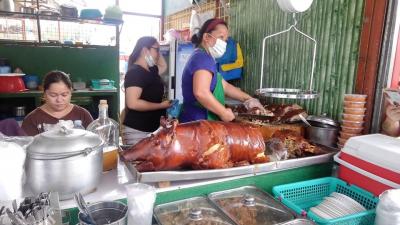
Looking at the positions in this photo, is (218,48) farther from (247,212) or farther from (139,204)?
(139,204)

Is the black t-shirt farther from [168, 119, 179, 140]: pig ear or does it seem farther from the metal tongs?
the metal tongs

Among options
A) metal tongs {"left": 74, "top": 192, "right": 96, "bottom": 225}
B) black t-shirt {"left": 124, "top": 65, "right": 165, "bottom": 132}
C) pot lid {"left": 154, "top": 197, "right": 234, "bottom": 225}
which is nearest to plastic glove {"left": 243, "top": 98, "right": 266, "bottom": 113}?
black t-shirt {"left": 124, "top": 65, "right": 165, "bottom": 132}

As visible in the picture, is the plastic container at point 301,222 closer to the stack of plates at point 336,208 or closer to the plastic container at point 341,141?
the stack of plates at point 336,208

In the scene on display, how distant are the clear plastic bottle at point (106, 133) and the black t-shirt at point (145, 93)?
1011 millimetres

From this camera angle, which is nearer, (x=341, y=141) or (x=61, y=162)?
(x=61, y=162)

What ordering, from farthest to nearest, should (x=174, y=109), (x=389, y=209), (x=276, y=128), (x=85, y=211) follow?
(x=174, y=109) < (x=276, y=128) < (x=389, y=209) < (x=85, y=211)

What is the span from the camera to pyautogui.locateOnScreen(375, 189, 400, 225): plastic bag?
1.00 metres

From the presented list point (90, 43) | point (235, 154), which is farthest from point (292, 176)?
point (90, 43)

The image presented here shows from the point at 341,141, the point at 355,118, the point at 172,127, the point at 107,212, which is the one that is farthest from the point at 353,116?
the point at 107,212

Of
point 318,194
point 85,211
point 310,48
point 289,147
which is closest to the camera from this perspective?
point 85,211

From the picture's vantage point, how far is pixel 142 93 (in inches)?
103

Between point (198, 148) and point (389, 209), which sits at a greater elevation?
point (198, 148)

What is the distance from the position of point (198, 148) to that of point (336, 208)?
623mm

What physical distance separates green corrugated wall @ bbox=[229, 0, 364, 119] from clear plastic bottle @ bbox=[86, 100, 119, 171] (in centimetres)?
154
